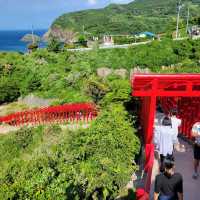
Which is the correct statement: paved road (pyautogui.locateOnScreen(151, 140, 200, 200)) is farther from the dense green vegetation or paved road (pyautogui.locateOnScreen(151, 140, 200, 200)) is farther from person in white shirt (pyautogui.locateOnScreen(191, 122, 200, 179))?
the dense green vegetation

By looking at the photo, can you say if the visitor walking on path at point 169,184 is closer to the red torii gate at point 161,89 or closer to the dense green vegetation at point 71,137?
the dense green vegetation at point 71,137

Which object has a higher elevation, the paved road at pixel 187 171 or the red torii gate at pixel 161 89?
the red torii gate at pixel 161 89

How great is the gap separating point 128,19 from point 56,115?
384ft

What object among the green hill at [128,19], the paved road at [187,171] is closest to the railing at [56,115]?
the paved road at [187,171]

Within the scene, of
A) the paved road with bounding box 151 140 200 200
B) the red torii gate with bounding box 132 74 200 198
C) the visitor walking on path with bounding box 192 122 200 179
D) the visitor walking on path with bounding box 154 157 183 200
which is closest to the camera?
the visitor walking on path with bounding box 154 157 183 200

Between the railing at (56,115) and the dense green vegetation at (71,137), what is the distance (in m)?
0.88

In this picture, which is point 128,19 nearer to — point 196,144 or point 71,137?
point 71,137

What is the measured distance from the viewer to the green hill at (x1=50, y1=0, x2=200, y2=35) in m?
111

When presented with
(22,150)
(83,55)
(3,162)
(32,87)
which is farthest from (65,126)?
(83,55)

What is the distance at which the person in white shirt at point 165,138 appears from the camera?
9.39m

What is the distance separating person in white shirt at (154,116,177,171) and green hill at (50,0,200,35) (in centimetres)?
5438

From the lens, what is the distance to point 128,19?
132 m

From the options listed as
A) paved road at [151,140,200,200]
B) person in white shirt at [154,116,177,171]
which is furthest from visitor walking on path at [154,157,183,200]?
person in white shirt at [154,116,177,171]

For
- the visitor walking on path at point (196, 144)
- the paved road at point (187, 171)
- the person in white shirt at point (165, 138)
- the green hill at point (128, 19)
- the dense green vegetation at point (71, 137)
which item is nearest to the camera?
the dense green vegetation at point (71, 137)
